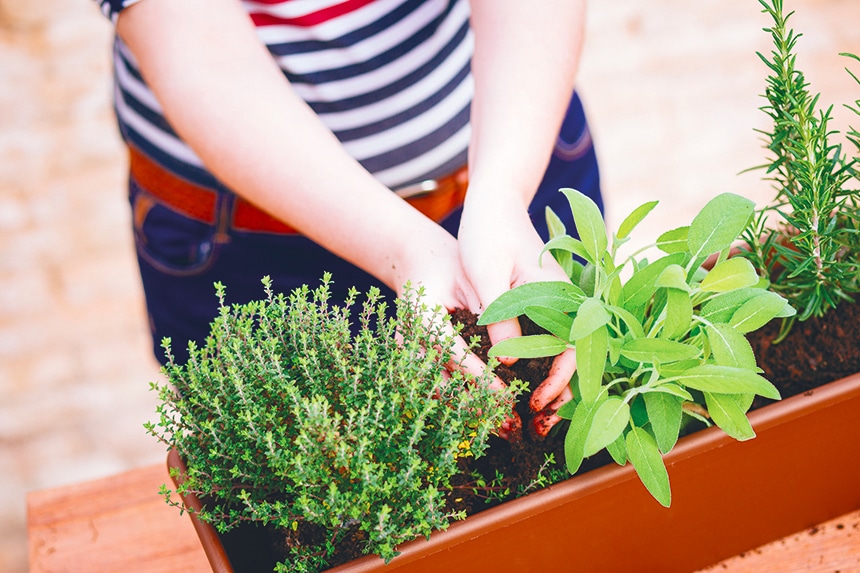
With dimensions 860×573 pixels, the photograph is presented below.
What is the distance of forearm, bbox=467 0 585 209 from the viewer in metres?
0.98

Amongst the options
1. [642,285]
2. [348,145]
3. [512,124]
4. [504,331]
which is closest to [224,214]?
[348,145]

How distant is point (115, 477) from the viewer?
1.08 m

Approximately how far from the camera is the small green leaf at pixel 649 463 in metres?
0.65

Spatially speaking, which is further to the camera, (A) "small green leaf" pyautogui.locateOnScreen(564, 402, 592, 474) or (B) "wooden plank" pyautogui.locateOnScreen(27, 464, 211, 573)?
(B) "wooden plank" pyautogui.locateOnScreen(27, 464, 211, 573)

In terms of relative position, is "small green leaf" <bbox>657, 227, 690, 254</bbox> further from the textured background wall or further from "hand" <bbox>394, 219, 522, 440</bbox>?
the textured background wall

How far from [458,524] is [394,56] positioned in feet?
2.48

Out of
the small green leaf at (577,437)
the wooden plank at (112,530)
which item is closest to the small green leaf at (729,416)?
the small green leaf at (577,437)

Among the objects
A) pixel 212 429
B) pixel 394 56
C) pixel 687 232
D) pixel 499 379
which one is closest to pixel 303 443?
pixel 212 429

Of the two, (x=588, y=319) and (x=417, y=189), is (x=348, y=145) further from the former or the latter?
(x=588, y=319)

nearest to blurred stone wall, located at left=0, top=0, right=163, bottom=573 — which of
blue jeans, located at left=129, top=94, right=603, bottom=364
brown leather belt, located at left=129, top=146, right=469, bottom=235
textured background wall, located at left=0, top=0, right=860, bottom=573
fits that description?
textured background wall, located at left=0, top=0, right=860, bottom=573

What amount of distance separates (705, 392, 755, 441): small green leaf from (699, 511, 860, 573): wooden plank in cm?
19

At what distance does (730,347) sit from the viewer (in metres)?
0.67

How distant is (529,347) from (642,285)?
12cm

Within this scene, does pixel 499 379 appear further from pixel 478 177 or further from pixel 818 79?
pixel 818 79
